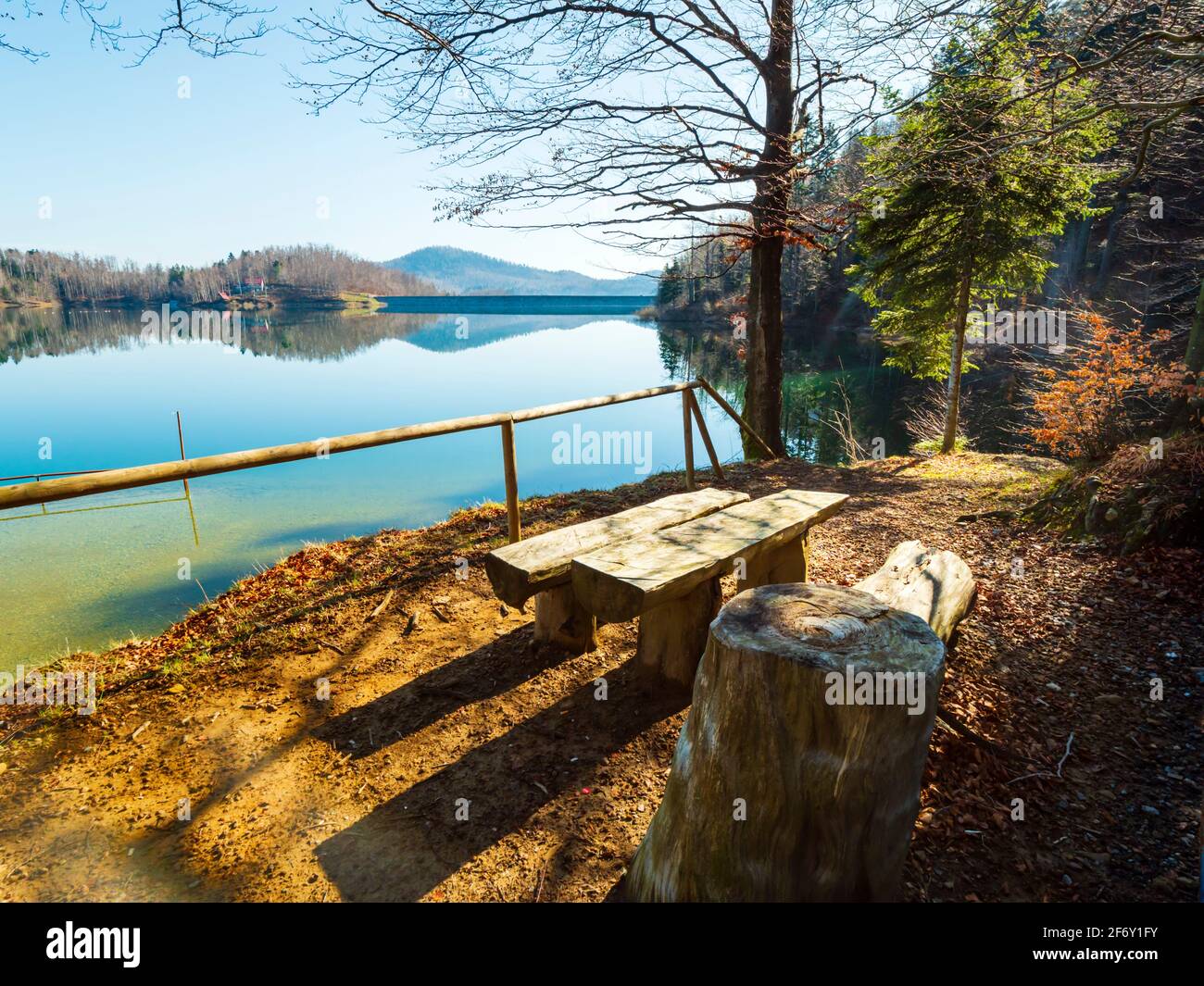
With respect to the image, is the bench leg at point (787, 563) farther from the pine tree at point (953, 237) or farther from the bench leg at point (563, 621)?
the pine tree at point (953, 237)

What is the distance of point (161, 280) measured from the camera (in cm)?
12706

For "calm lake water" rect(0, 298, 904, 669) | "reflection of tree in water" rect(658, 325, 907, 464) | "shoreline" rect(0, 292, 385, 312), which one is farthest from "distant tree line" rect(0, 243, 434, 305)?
"reflection of tree in water" rect(658, 325, 907, 464)

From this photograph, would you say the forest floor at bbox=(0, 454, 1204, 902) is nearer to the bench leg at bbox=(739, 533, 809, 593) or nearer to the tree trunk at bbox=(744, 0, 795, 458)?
the bench leg at bbox=(739, 533, 809, 593)

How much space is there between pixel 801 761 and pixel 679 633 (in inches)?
70.4

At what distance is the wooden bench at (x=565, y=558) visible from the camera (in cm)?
334

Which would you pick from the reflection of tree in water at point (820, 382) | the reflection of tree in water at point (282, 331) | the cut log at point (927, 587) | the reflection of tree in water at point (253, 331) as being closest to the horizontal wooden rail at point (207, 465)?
the cut log at point (927, 587)

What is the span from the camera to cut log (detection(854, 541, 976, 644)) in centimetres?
322

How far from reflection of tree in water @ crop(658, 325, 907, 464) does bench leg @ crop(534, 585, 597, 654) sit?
452 inches

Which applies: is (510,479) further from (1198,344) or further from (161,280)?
(161,280)

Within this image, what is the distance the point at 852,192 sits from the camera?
799 cm

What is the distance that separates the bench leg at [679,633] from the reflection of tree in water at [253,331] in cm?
4883
